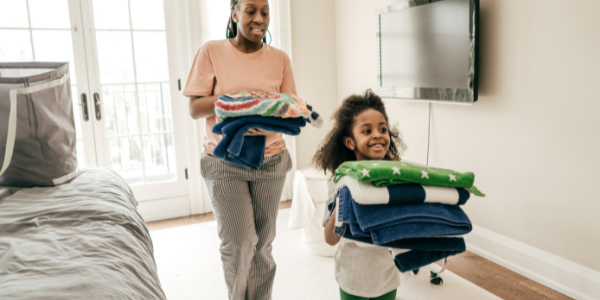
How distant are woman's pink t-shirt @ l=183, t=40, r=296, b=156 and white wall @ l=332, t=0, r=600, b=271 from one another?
4.54 feet

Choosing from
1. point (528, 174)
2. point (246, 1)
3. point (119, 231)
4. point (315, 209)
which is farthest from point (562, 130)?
point (119, 231)

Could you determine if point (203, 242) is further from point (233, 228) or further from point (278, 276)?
point (233, 228)

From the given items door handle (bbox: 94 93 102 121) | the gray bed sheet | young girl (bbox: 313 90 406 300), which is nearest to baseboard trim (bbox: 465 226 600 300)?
young girl (bbox: 313 90 406 300)

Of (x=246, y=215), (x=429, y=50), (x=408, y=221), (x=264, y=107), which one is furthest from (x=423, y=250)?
(x=429, y=50)

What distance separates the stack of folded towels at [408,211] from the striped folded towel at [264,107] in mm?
431

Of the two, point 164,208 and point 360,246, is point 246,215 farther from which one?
point 164,208

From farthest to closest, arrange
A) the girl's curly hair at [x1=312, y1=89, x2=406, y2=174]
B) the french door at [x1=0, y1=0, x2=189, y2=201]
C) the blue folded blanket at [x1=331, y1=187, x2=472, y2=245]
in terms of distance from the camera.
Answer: the french door at [x1=0, y1=0, x2=189, y2=201] → the girl's curly hair at [x1=312, y1=89, x2=406, y2=174] → the blue folded blanket at [x1=331, y1=187, x2=472, y2=245]

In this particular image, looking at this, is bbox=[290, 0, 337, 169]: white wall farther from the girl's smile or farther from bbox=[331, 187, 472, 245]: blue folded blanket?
bbox=[331, 187, 472, 245]: blue folded blanket

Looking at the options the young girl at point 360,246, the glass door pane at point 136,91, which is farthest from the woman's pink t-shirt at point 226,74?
the glass door pane at point 136,91

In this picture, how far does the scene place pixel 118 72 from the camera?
301 centimetres

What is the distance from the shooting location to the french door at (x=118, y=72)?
2.79 meters

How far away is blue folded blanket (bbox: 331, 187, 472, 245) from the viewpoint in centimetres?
80

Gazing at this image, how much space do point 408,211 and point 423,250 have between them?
0.31 feet

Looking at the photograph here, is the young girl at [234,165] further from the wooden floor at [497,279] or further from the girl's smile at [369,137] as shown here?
the wooden floor at [497,279]
